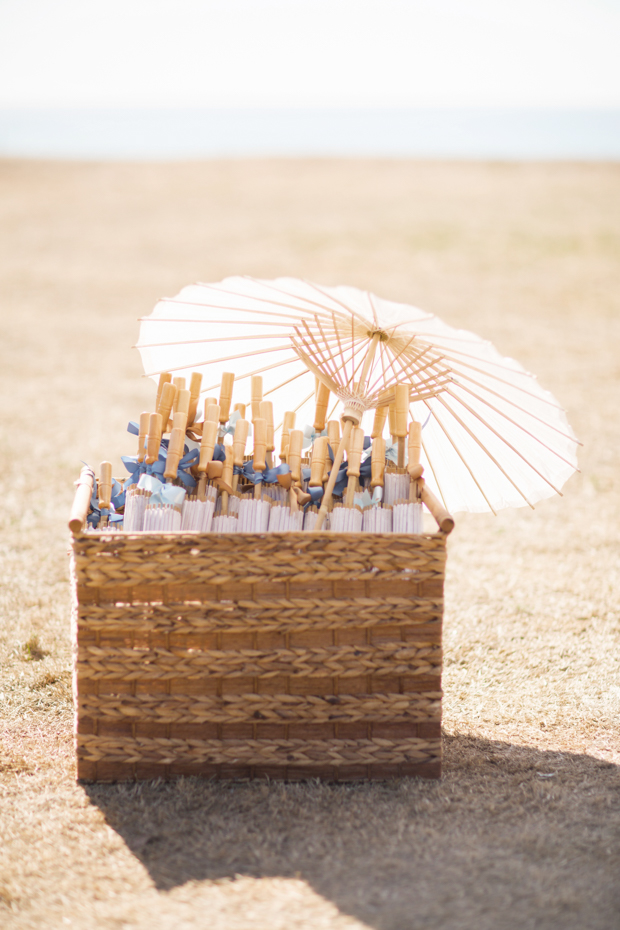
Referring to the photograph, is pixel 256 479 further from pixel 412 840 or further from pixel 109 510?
pixel 412 840

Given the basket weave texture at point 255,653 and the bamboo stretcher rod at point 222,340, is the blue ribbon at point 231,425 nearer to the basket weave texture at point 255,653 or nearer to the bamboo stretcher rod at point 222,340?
the bamboo stretcher rod at point 222,340

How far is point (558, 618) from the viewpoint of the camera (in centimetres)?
315

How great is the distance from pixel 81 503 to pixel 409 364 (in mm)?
952

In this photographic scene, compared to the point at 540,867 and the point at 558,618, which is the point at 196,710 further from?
the point at 558,618

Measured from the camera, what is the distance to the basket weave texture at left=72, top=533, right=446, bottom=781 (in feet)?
5.75

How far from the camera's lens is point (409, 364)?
2.12m

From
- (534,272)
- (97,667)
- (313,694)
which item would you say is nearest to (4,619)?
(97,667)

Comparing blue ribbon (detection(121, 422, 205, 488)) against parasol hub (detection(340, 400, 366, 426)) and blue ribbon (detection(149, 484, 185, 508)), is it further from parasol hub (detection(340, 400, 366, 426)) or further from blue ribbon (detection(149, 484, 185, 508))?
parasol hub (detection(340, 400, 366, 426))

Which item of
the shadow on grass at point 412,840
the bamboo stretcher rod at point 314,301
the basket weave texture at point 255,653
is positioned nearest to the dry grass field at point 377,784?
the shadow on grass at point 412,840

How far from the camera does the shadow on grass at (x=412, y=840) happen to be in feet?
4.95

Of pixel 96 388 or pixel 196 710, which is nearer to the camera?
pixel 196 710

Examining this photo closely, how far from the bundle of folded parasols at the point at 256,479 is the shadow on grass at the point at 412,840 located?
2.12ft

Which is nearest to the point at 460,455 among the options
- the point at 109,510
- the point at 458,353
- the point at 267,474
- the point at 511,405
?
the point at 511,405

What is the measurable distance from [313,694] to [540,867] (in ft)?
1.99
